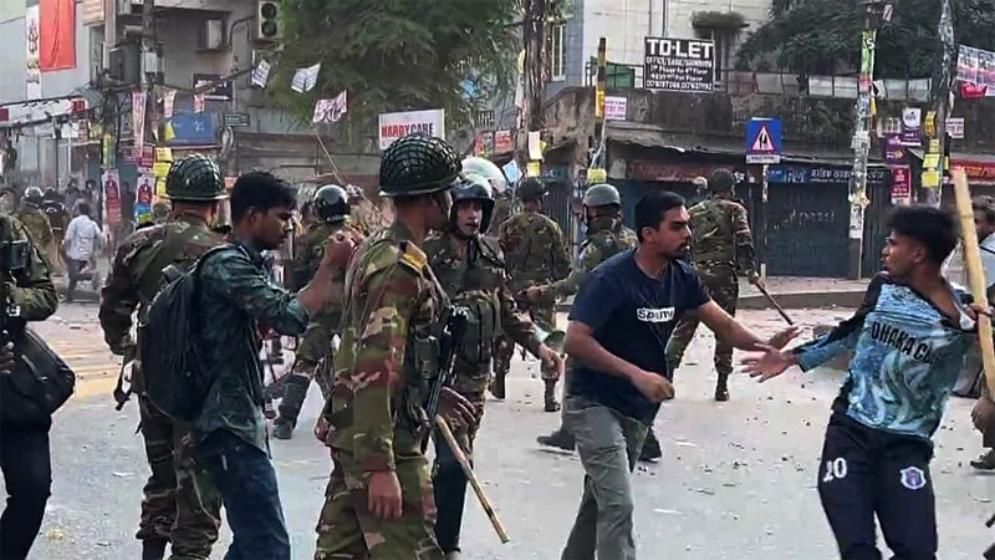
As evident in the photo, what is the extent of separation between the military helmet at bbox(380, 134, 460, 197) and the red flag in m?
43.0

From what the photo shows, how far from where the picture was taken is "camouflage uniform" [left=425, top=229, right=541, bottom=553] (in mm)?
5676

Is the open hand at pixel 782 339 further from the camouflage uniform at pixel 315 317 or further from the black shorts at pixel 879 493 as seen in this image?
the camouflage uniform at pixel 315 317

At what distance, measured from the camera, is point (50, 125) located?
44094mm

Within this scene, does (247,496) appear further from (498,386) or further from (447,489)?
(498,386)

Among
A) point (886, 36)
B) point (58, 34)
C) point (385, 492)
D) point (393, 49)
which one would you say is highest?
point (58, 34)

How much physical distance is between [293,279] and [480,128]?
74.2ft

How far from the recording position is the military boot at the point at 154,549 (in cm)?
569

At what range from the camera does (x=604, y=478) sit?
5.27m

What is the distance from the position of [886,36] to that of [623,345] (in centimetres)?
3052

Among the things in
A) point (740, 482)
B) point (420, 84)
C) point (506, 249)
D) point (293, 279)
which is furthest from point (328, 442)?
point (420, 84)

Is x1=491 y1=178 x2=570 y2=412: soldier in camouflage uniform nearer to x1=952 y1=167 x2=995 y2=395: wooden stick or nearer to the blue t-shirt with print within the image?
the blue t-shirt with print

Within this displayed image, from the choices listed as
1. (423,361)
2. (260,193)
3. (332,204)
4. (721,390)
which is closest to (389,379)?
(423,361)

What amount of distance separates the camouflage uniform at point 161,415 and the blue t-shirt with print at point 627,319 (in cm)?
144

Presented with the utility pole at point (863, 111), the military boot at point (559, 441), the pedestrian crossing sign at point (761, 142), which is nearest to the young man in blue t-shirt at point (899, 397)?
the military boot at point (559, 441)
